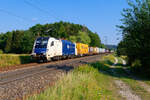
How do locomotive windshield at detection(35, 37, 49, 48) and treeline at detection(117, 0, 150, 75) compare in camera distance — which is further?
locomotive windshield at detection(35, 37, 49, 48)

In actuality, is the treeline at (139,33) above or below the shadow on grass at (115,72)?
above

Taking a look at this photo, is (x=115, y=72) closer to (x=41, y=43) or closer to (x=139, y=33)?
(x=139, y=33)

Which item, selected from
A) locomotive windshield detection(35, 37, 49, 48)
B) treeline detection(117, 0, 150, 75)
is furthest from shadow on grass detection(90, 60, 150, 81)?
locomotive windshield detection(35, 37, 49, 48)

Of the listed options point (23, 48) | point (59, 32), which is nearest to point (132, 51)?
point (23, 48)

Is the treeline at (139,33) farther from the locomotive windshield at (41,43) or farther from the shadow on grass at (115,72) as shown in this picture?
the locomotive windshield at (41,43)

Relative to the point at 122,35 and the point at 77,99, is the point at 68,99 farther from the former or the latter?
the point at 122,35

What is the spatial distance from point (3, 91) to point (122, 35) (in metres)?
12.8

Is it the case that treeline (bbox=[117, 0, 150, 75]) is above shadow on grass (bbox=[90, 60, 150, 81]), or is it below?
above

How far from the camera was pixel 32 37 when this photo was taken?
8762cm

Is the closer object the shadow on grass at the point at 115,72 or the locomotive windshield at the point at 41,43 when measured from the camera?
the shadow on grass at the point at 115,72

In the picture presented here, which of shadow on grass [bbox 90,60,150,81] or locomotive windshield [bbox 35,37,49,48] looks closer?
shadow on grass [bbox 90,60,150,81]

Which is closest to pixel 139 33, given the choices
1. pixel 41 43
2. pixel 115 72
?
pixel 115 72

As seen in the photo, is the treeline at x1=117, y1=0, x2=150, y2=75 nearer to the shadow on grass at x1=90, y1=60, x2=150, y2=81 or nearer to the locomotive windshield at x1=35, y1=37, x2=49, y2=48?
the shadow on grass at x1=90, y1=60, x2=150, y2=81

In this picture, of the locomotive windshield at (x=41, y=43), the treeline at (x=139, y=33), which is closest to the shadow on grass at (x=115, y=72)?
the treeline at (x=139, y=33)
